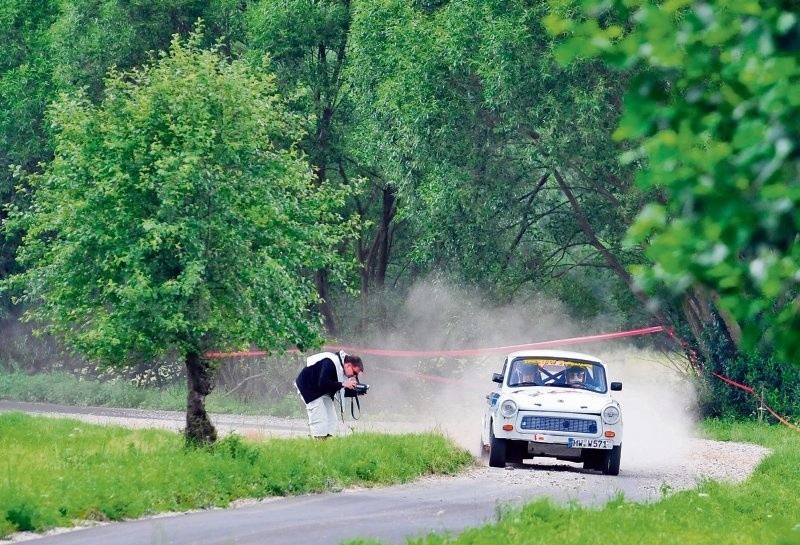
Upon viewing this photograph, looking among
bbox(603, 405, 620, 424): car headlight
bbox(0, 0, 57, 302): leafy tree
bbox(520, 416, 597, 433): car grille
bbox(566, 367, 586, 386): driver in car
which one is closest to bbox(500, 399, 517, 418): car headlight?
bbox(520, 416, 597, 433): car grille

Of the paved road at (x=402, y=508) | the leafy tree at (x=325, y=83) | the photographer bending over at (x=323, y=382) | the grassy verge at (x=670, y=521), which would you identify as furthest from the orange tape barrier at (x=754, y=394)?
the photographer bending over at (x=323, y=382)

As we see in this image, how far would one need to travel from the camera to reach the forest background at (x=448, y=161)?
16.5 feet

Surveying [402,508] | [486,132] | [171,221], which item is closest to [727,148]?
[402,508]

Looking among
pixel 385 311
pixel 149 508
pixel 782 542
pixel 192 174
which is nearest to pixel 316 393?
→ pixel 192 174

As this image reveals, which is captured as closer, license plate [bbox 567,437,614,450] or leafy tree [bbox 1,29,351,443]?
leafy tree [bbox 1,29,351,443]

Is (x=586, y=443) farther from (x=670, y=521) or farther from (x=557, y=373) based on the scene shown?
(x=670, y=521)

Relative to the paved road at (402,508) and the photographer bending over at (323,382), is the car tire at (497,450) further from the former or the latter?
the photographer bending over at (323,382)

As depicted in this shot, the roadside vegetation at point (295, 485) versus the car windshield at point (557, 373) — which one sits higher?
the car windshield at point (557, 373)

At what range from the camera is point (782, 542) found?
331 inches

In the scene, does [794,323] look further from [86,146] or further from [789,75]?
[86,146]

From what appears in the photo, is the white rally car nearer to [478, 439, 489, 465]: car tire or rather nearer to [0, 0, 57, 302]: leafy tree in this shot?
[478, 439, 489, 465]: car tire

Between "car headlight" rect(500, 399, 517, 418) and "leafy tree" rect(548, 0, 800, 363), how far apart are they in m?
14.1

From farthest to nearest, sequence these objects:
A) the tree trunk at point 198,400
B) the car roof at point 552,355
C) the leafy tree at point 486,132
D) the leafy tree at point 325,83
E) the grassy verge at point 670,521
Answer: the leafy tree at point 325,83, the leafy tree at point 486,132, the car roof at point 552,355, the tree trunk at point 198,400, the grassy verge at point 670,521

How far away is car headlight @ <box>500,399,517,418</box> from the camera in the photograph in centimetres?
1938
